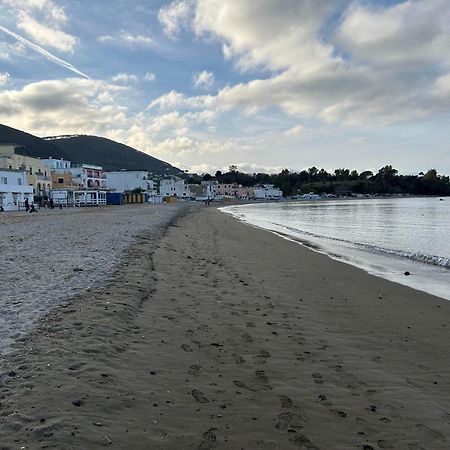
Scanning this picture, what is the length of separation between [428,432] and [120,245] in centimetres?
1307

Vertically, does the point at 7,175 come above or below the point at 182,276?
above

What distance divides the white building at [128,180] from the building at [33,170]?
40209mm

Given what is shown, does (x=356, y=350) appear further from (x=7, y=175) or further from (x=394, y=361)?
(x=7, y=175)

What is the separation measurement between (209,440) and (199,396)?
0.74 meters

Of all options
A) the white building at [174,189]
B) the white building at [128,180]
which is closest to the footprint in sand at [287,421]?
the white building at [128,180]

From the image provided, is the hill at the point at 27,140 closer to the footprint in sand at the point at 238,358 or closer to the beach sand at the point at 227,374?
the beach sand at the point at 227,374

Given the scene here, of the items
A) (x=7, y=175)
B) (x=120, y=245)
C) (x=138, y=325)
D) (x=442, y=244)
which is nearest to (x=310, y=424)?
(x=138, y=325)

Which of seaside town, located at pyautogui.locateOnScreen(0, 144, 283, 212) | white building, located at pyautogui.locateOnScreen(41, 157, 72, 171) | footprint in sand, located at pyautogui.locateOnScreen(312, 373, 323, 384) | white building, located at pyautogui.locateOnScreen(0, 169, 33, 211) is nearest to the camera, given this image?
footprint in sand, located at pyautogui.locateOnScreen(312, 373, 323, 384)

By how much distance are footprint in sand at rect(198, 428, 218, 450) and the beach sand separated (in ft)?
0.05

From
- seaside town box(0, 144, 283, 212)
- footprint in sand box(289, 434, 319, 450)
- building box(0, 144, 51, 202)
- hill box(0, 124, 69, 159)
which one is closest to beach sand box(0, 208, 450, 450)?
footprint in sand box(289, 434, 319, 450)

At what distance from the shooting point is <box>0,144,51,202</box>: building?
71.8 m

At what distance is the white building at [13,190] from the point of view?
180 feet

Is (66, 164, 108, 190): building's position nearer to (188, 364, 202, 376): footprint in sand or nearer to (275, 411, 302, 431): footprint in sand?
(188, 364, 202, 376): footprint in sand

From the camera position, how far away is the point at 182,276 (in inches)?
416
